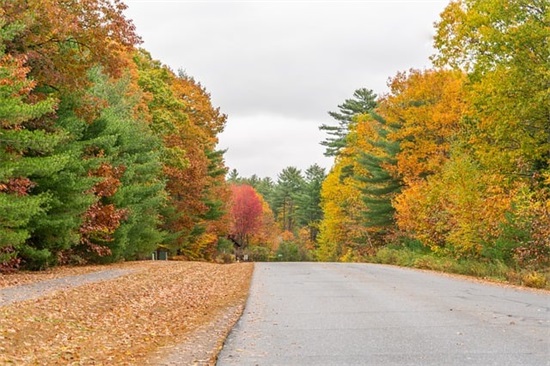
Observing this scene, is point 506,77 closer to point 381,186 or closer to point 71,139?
point 71,139

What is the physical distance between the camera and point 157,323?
38.4 ft

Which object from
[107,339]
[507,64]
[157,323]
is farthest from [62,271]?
[507,64]

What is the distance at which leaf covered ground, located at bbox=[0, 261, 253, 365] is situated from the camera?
8.68 metres

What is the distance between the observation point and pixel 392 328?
10.0 meters

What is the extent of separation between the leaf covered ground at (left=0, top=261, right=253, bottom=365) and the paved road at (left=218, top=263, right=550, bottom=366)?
120 cm

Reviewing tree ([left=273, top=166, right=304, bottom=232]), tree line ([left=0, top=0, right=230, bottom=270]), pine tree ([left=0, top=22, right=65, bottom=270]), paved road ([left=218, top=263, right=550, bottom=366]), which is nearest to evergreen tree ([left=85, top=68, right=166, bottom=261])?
tree line ([left=0, top=0, right=230, bottom=270])

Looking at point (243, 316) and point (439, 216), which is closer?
point (243, 316)

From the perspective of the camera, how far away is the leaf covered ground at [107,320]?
28.5 feet

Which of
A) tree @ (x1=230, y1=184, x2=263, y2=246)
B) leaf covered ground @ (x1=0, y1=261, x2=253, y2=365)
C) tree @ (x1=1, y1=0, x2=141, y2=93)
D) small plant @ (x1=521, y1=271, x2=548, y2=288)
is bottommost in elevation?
leaf covered ground @ (x1=0, y1=261, x2=253, y2=365)

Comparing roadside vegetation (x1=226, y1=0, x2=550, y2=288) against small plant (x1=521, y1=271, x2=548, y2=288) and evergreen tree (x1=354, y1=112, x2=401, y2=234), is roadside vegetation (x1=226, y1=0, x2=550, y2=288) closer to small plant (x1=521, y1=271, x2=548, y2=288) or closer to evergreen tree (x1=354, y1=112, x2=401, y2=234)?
small plant (x1=521, y1=271, x2=548, y2=288)

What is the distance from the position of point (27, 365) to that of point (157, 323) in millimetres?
3942

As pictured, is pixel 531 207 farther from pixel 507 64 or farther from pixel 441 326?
pixel 441 326

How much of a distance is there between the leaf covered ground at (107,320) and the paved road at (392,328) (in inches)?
47.3

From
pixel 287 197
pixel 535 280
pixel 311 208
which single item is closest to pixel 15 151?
pixel 535 280
